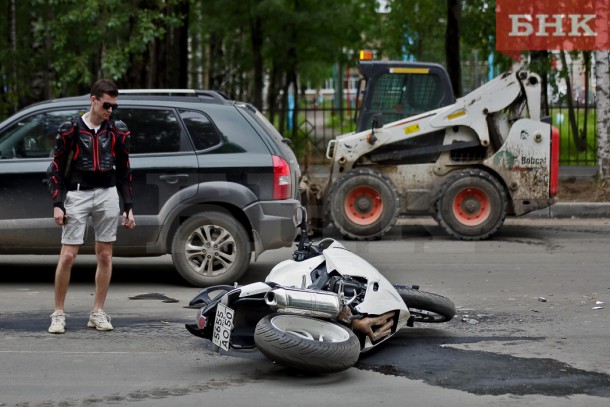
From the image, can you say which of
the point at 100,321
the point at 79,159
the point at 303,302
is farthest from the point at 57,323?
the point at 303,302

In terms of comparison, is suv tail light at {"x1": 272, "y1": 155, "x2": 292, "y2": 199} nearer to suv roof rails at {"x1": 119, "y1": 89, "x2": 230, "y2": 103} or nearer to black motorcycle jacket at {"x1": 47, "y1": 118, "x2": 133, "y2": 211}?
suv roof rails at {"x1": 119, "y1": 89, "x2": 230, "y2": 103}

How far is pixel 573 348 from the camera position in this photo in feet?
25.7

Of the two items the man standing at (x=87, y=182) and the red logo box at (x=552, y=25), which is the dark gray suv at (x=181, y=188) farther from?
the red logo box at (x=552, y=25)

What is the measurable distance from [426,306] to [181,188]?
3.12m

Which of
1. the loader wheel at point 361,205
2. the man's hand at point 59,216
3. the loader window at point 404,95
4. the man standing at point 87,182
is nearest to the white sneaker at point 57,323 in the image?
the man standing at point 87,182

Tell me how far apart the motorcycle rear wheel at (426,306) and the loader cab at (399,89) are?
724cm

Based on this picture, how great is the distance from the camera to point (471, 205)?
1445 centimetres

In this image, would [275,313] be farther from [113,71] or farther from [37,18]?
[37,18]

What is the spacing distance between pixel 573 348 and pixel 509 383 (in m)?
1.20

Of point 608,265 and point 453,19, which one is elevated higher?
point 453,19

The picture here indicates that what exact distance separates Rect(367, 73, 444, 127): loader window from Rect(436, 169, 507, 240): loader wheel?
57.7 inches

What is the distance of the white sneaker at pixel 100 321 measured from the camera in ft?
27.9

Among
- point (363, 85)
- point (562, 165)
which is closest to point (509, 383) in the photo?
point (363, 85)

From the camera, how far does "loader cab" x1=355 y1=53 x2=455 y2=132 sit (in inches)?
610
